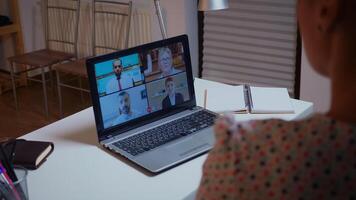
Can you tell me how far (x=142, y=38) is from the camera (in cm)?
372

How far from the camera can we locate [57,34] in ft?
13.7

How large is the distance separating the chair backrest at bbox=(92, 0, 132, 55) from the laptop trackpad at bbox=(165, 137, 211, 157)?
2.23 meters

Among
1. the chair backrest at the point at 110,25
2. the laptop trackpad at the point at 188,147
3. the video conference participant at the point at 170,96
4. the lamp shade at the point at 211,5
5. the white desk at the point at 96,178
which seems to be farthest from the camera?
the chair backrest at the point at 110,25

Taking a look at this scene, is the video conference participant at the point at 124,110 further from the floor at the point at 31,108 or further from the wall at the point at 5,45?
the wall at the point at 5,45

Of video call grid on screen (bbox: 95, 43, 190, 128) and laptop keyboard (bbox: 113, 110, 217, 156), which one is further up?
video call grid on screen (bbox: 95, 43, 190, 128)

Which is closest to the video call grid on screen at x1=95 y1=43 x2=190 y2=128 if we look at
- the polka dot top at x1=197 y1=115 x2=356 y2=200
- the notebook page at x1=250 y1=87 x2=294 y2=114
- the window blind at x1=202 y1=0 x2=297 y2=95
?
the notebook page at x1=250 y1=87 x2=294 y2=114

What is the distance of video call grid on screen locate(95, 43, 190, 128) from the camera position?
1.53 meters

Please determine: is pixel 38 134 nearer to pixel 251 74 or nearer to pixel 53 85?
pixel 251 74

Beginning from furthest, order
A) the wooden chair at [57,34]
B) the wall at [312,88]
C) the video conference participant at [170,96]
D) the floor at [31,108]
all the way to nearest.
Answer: the wooden chair at [57,34] → the floor at [31,108] → the wall at [312,88] → the video conference participant at [170,96]

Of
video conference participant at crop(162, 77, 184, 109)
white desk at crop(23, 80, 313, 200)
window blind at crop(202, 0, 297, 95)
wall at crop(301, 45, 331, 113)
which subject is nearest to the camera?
white desk at crop(23, 80, 313, 200)

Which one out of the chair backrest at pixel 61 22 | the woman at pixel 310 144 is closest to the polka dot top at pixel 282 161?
the woman at pixel 310 144

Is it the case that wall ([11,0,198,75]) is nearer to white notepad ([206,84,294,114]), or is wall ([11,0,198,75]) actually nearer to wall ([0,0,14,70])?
wall ([0,0,14,70])

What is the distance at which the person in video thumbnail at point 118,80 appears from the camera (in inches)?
60.4

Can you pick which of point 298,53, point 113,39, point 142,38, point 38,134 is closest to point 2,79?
point 113,39
